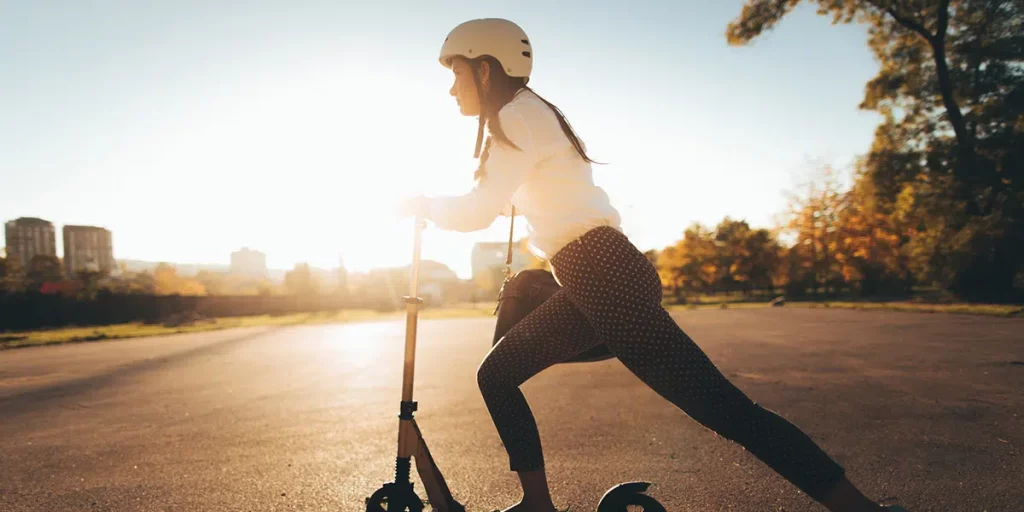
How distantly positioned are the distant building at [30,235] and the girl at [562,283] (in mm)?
122202

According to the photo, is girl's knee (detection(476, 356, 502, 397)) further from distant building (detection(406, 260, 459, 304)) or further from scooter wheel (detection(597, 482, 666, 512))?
distant building (detection(406, 260, 459, 304))

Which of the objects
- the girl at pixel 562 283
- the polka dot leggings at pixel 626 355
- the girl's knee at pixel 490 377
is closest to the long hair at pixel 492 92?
the girl at pixel 562 283

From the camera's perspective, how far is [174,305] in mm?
40938

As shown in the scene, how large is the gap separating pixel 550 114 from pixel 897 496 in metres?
2.64

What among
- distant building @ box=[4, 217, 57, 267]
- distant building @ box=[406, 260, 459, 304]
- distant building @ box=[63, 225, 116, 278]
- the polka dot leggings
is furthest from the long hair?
distant building @ box=[63, 225, 116, 278]

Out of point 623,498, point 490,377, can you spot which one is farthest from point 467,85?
point 623,498

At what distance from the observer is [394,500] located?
2.30 meters

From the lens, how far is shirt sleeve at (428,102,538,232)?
2.07 metres

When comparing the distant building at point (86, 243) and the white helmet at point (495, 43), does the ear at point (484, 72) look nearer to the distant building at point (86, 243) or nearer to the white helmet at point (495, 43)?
the white helmet at point (495, 43)

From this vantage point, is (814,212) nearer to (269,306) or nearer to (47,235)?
(269,306)

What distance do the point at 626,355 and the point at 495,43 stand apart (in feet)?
4.11

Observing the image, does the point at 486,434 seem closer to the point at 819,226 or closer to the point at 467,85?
the point at 467,85

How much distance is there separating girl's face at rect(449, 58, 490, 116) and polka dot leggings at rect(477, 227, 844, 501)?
68cm

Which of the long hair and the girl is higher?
the long hair
